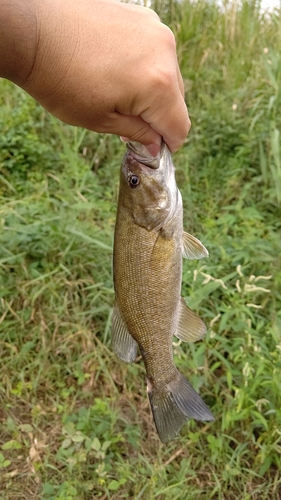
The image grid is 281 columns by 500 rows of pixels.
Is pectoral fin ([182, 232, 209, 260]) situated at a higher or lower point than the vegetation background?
higher

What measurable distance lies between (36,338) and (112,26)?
2.10m

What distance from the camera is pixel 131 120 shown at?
1.47 meters

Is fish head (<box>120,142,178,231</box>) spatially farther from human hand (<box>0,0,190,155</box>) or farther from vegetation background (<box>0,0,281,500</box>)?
vegetation background (<box>0,0,281,500</box>)

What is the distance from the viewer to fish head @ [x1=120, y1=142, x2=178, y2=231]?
1.62m

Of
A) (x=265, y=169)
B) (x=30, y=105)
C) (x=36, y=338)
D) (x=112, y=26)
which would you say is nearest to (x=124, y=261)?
(x=112, y=26)

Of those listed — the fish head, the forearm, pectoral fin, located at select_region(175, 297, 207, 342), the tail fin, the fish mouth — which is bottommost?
the tail fin

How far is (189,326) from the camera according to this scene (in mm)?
1860

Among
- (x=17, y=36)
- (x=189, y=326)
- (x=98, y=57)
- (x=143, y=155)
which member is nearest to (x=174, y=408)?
(x=189, y=326)

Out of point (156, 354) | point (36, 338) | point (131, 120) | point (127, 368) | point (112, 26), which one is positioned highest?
point (112, 26)

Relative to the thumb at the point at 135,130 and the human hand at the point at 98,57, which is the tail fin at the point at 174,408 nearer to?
the thumb at the point at 135,130

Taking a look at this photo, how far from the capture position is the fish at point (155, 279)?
1666 mm

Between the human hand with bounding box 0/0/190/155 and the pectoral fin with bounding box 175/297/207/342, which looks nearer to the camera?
the human hand with bounding box 0/0/190/155

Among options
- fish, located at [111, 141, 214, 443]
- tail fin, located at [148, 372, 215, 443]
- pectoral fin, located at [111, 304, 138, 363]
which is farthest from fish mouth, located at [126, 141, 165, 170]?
tail fin, located at [148, 372, 215, 443]

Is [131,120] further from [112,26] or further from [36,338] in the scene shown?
[36,338]
